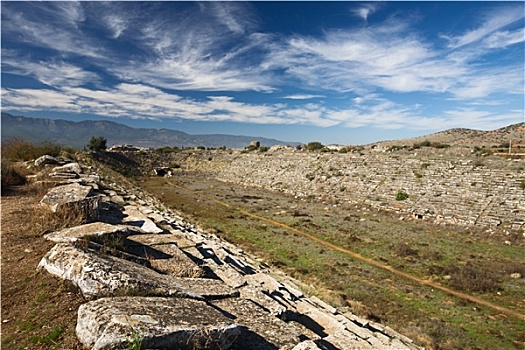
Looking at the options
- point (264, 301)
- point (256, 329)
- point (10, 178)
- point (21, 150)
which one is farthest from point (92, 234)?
point (21, 150)

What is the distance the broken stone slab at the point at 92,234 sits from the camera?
675cm

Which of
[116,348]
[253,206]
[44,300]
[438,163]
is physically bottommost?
[253,206]

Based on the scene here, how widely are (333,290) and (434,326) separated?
3461 mm

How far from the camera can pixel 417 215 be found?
72.9ft

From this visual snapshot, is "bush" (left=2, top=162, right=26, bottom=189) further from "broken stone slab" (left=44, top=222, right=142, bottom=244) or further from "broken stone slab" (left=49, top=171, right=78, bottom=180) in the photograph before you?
"broken stone slab" (left=44, top=222, right=142, bottom=244)

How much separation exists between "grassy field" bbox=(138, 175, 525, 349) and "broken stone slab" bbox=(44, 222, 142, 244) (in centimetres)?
697

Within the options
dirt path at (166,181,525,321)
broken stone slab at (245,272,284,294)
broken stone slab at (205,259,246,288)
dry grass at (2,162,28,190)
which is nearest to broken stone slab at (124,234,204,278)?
broken stone slab at (205,259,246,288)

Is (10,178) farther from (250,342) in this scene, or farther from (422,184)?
(422,184)

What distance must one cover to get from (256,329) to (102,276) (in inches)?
107

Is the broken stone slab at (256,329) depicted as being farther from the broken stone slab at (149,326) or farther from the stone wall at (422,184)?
the stone wall at (422,184)

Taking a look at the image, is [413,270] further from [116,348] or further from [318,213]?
[116,348]

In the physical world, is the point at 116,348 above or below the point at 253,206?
above

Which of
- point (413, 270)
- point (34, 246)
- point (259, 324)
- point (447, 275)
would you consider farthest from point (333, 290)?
point (34, 246)

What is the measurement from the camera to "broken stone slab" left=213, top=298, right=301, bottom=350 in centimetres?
441
